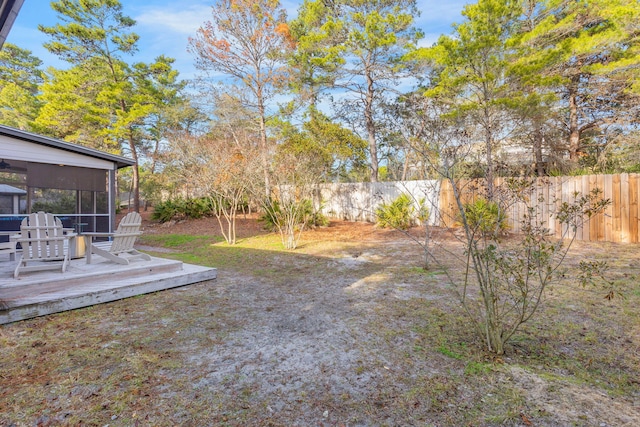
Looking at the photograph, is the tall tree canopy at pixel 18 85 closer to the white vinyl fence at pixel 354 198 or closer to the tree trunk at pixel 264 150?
the tree trunk at pixel 264 150

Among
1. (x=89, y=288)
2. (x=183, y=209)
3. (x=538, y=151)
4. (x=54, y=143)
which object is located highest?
(x=538, y=151)

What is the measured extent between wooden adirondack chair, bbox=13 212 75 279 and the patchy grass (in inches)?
46.3

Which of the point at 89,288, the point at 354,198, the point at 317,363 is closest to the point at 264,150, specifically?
the point at 354,198

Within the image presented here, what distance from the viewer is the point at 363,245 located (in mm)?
8477

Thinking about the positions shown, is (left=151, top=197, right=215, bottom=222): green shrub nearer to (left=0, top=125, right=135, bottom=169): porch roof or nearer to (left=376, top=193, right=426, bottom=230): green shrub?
(left=0, top=125, right=135, bottom=169): porch roof

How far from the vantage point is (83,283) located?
4012 millimetres

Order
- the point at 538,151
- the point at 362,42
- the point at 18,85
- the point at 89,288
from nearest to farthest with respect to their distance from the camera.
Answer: the point at 89,288 < the point at 538,151 < the point at 362,42 < the point at 18,85

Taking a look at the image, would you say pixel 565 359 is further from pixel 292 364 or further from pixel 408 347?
pixel 292 364

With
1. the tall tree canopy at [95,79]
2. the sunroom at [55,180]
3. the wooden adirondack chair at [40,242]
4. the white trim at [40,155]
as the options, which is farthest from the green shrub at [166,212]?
the wooden adirondack chair at [40,242]

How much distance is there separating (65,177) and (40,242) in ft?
16.7

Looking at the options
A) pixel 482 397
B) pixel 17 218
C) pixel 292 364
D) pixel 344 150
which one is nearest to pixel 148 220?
pixel 17 218

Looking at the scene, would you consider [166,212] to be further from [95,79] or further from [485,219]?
[485,219]

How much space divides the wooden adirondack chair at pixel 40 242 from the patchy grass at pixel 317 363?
118 centimetres

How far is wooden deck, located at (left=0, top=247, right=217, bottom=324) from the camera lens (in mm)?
3328
